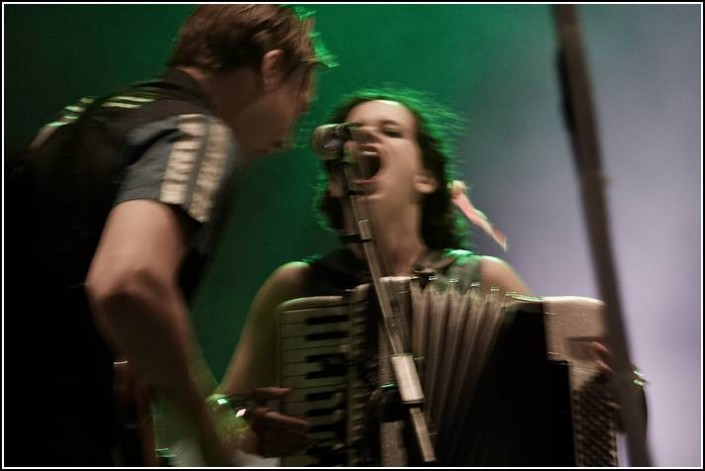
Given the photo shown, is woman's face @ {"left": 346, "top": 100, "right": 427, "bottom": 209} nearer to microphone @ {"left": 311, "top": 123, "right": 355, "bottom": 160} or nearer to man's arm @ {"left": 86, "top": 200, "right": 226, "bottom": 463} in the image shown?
microphone @ {"left": 311, "top": 123, "right": 355, "bottom": 160}

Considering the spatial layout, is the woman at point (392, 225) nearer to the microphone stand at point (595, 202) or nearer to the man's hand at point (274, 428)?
the man's hand at point (274, 428)

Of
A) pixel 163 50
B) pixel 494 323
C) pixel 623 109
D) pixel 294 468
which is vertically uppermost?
pixel 163 50

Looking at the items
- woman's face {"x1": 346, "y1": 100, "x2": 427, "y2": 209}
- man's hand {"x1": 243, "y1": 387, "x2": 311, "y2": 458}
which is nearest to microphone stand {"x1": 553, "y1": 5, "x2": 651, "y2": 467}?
man's hand {"x1": 243, "y1": 387, "x2": 311, "y2": 458}

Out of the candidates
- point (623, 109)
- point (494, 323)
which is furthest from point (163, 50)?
point (623, 109)

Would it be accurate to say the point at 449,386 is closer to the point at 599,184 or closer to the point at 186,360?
the point at 186,360

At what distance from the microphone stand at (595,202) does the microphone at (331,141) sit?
1.66 ft

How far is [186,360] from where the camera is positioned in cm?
95

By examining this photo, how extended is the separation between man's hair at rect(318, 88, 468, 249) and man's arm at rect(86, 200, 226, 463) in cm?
80

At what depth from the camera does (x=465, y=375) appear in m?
1.29

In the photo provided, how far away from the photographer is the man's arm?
0.89m

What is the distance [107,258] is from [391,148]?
952 mm

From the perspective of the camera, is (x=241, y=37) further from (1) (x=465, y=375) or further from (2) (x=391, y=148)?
(1) (x=465, y=375)

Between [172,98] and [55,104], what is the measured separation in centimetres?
50

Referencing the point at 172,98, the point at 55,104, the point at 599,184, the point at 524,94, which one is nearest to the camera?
the point at 599,184
